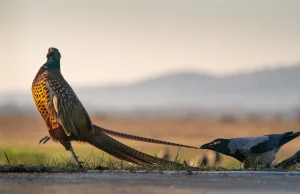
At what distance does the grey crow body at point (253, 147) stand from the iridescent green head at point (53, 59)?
88.7 inches

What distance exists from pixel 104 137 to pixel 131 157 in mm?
537

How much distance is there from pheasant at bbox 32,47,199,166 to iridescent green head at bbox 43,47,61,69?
0.15 feet

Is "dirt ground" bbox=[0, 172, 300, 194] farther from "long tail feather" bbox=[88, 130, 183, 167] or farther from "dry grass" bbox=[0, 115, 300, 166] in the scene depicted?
"dry grass" bbox=[0, 115, 300, 166]

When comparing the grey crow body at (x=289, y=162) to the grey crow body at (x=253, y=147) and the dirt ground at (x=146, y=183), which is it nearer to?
the grey crow body at (x=253, y=147)

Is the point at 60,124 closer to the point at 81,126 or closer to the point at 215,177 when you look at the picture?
the point at 81,126

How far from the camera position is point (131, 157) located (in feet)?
42.0

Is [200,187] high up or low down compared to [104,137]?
down

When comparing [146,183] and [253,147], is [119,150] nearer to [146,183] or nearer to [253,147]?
[253,147]

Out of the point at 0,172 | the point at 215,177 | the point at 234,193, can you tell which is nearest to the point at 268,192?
the point at 234,193

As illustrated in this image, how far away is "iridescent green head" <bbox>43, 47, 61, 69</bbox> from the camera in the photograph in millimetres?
13191

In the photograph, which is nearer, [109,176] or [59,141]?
[109,176]

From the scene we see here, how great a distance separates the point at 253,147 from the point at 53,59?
2905 mm

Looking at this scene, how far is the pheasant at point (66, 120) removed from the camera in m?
12.6

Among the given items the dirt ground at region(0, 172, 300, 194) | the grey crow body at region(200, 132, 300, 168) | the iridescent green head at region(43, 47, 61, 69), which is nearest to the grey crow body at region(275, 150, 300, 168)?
the grey crow body at region(200, 132, 300, 168)
